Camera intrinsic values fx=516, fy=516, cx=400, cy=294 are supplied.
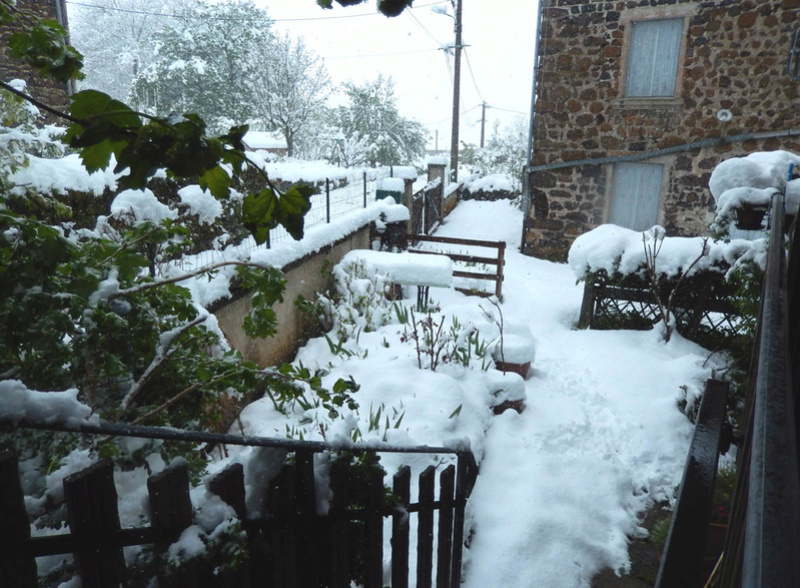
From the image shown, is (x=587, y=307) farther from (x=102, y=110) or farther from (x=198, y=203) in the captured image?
(x=102, y=110)

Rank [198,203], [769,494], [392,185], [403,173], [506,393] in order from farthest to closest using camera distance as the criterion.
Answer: [403,173], [392,185], [506,393], [198,203], [769,494]

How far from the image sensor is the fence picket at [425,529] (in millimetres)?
2115

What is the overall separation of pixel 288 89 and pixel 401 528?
22.1m

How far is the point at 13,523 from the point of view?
38.0 inches

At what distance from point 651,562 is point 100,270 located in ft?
11.5

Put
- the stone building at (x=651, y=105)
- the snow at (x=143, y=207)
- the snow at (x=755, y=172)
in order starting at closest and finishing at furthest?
the snow at (x=143, y=207) → the snow at (x=755, y=172) → the stone building at (x=651, y=105)

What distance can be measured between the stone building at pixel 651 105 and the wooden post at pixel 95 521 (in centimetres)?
1097

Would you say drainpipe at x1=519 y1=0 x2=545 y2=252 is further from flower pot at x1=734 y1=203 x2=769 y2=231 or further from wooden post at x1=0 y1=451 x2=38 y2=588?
wooden post at x1=0 y1=451 x2=38 y2=588

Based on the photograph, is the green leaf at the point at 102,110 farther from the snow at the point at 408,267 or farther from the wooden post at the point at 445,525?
the snow at the point at 408,267

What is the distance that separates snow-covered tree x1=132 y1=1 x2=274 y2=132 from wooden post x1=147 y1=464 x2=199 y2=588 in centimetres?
2189

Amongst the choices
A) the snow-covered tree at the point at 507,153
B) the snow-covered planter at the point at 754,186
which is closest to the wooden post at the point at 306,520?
the snow-covered planter at the point at 754,186

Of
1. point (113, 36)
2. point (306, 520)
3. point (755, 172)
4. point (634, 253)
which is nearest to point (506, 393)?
point (755, 172)

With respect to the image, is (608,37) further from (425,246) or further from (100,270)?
(100,270)

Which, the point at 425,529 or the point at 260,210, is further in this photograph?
the point at 425,529
